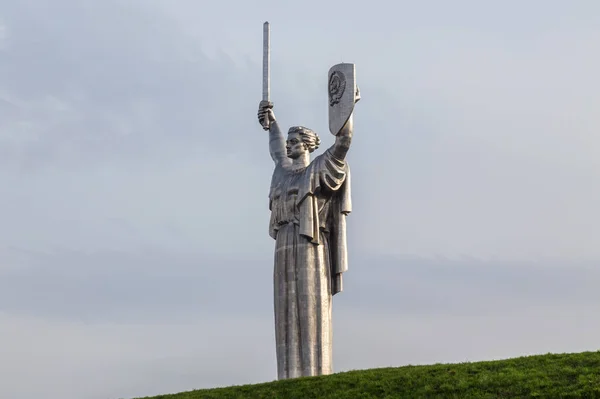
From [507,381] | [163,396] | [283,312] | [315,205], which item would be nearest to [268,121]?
[315,205]

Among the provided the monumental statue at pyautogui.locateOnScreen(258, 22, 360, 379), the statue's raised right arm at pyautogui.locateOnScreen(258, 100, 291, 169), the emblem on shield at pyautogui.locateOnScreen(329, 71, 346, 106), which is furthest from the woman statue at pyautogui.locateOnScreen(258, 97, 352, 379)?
the statue's raised right arm at pyautogui.locateOnScreen(258, 100, 291, 169)

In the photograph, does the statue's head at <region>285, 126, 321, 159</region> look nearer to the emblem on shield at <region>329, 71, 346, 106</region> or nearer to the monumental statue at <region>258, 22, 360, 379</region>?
the monumental statue at <region>258, 22, 360, 379</region>

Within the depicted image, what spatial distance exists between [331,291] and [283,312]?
1.29 meters

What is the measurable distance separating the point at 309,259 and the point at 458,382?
516 centimetres

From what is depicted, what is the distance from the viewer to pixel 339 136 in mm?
26578

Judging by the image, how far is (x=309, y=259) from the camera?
1065 inches

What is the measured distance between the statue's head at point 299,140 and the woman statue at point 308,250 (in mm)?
25

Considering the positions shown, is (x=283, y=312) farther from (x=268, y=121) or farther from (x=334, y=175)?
(x=268, y=121)

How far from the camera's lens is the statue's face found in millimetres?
28156

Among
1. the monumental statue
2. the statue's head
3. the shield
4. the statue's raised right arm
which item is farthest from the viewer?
the statue's raised right arm

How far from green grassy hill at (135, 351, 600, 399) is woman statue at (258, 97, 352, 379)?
115 centimetres

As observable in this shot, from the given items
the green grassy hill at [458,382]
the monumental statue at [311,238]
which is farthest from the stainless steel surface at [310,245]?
the green grassy hill at [458,382]

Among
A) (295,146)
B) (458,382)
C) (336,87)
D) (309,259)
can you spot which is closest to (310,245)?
(309,259)

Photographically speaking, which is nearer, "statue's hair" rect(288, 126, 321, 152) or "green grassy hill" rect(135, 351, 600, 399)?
"green grassy hill" rect(135, 351, 600, 399)
